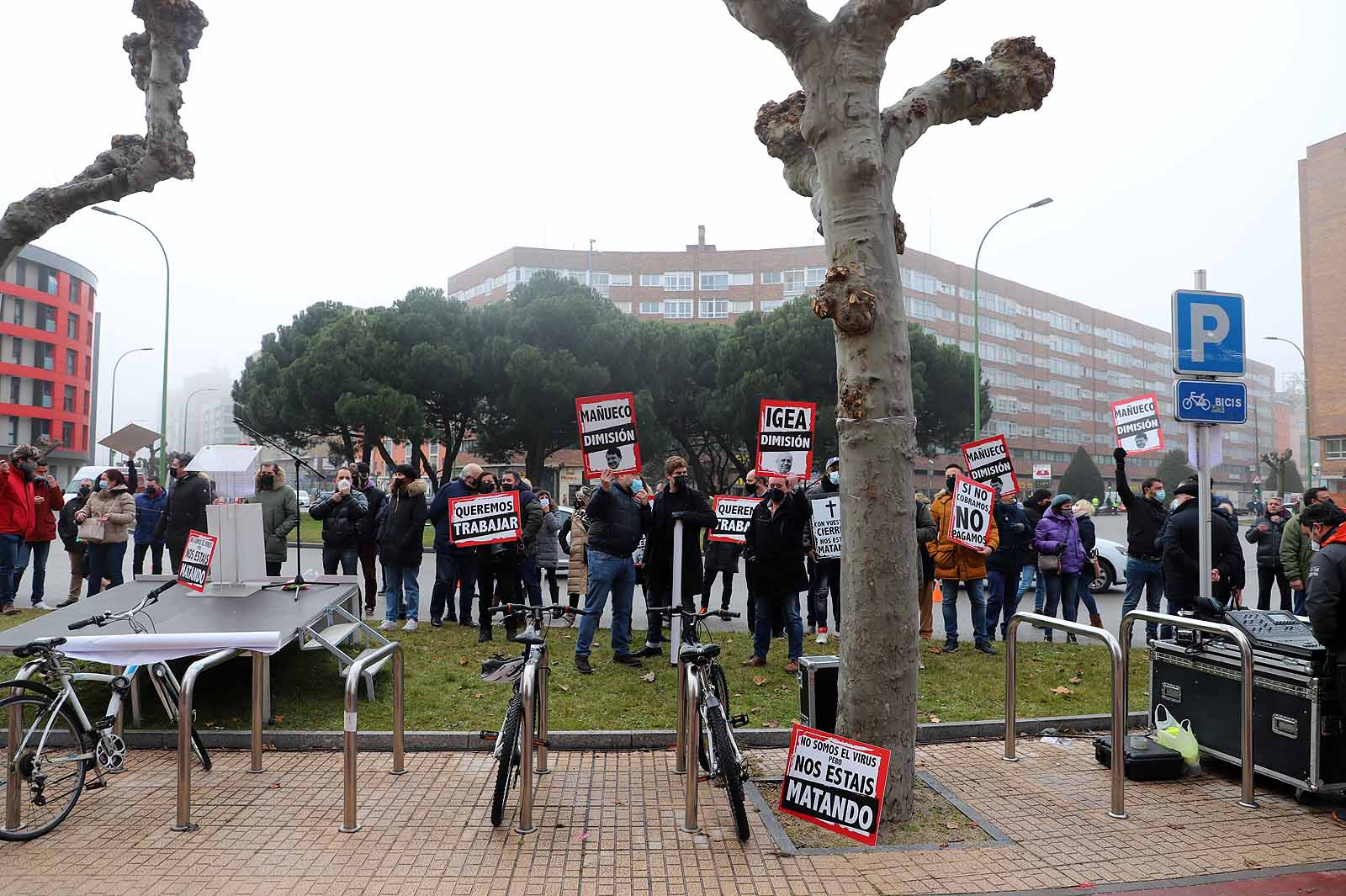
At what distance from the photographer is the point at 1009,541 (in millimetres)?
10531

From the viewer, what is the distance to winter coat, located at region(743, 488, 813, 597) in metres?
8.67

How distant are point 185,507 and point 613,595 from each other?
6.77m

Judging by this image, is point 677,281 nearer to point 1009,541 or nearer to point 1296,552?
point 1296,552

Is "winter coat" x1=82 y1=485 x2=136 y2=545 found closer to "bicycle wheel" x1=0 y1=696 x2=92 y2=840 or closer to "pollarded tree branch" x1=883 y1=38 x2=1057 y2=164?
"bicycle wheel" x1=0 y1=696 x2=92 y2=840

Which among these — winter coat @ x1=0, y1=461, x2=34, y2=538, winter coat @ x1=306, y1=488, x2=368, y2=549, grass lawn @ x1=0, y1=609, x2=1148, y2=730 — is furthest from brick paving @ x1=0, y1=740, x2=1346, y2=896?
winter coat @ x1=0, y1=461, x2=34, y2=538

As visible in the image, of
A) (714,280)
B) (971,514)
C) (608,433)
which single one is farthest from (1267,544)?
(714,280)

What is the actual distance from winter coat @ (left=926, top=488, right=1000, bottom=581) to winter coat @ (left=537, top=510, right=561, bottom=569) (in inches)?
206

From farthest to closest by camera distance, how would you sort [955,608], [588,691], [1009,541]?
[1009,541]
[955,608]
[588,691]

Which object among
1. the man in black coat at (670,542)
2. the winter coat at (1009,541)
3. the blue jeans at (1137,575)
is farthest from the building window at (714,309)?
the man in black coat at (670,542)

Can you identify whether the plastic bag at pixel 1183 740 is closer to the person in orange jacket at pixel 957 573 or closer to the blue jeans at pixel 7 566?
the person in orange jacket at pixel 957 573

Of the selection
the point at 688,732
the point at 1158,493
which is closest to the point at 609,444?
the point at 688,732

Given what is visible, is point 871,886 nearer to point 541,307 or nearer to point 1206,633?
point 1206,633

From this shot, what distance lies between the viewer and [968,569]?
10.1 metres

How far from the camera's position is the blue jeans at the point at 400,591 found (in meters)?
10.8
